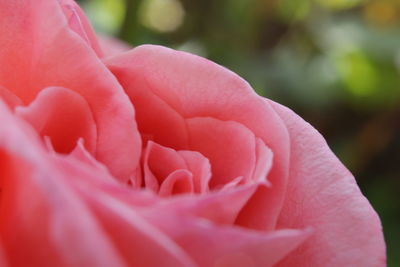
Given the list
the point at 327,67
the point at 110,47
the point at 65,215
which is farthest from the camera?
the point at 327,67

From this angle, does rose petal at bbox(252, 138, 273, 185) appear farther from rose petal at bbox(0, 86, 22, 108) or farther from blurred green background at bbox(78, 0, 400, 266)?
blurred green background at bbox(78, 0, 400, 266)

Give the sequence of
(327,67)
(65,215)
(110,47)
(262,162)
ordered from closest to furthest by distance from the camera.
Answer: (65,215) → (262,162) → (110,47) → (327,67)

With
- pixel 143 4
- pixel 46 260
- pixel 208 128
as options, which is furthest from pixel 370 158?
pixel 46 260

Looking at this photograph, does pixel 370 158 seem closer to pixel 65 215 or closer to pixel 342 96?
pixel 342 96

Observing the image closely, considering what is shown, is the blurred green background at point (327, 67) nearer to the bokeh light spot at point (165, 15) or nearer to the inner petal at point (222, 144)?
the bokeh light spot at point (165, 15)

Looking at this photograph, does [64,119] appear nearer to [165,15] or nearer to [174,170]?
[174,170]

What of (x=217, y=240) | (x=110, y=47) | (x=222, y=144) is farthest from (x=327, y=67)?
(x=217, y=240)

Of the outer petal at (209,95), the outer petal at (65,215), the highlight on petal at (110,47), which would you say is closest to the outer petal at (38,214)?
the outer petal at (65,215)

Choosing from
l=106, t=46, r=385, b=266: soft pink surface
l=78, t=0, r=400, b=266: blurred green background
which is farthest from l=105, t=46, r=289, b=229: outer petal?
l=78, t=0, r=400, b=266: blurred green background
